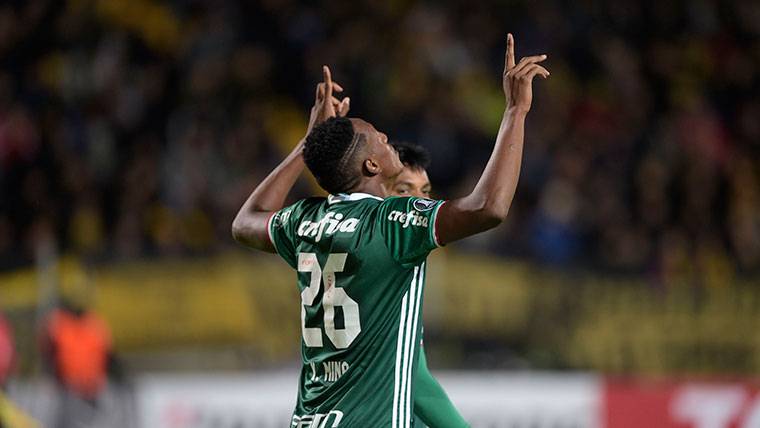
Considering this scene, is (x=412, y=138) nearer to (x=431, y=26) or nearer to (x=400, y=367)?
(x=431, y=26)

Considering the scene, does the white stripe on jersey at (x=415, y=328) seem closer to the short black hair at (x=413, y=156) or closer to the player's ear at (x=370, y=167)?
the player's ear at (x=370, y=167)

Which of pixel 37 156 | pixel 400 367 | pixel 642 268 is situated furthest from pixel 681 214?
pixel 400 367

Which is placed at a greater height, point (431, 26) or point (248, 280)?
point (431, 26)

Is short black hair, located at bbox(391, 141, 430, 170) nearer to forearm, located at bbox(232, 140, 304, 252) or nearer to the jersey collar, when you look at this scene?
forearm, located at bbox(232, 140, 304, 252)

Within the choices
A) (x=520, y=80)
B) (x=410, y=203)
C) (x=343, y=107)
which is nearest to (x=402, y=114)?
(x=343, y=107)

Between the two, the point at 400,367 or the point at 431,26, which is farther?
the point at 431,26

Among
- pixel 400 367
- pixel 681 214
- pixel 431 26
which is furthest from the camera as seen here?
pixel 431 26

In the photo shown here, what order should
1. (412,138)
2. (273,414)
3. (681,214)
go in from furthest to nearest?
1. (412,138)
2. (681,214)
3. (273,414)

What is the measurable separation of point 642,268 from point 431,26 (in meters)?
4.25

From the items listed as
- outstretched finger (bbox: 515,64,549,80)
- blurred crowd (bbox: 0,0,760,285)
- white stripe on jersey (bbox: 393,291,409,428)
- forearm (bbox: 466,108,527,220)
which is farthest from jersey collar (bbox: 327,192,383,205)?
blurred crowd (bbox: 0,0,760,285)

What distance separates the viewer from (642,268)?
9.11m

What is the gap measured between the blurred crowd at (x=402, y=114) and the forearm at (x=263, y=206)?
4009 mm

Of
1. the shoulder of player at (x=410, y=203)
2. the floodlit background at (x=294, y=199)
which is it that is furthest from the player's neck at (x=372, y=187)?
the floodlit background at (x=294, y=199)

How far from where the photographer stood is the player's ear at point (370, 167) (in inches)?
175
